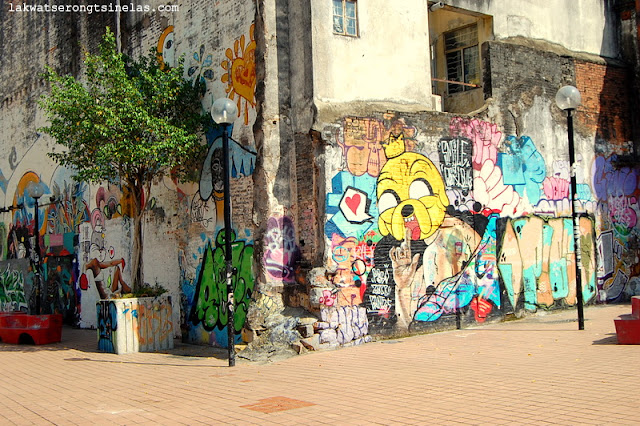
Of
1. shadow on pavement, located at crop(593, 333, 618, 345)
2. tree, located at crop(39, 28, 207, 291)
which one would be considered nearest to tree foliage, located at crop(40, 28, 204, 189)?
tree, located at crop(39, 28, 207, 291)

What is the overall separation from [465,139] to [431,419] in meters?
8.44

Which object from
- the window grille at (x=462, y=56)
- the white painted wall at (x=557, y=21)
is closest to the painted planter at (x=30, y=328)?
the window grille at (x=462, y=56)

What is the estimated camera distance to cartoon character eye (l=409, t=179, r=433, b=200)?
1309 cm

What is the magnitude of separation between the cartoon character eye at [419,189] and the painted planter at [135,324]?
16.7 ft

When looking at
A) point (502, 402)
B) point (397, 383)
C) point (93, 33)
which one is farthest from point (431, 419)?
point (93, 33)

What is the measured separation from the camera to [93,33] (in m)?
18.2

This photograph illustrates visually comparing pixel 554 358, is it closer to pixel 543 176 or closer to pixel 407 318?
pixel 407 318

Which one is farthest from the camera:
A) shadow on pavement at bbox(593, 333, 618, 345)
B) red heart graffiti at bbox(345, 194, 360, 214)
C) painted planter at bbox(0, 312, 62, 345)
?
painted planter at bbox(0, 312, 62, 345)

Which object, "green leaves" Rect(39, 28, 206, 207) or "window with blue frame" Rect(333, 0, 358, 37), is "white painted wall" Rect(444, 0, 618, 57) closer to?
"window with blue frame" Rect(333, 0, 358, 37)

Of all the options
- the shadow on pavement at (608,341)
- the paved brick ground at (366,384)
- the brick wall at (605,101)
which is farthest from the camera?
the brick wall at (605,101)

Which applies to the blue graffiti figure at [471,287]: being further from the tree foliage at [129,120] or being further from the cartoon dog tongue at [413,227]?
the tree foliage at [129,120]

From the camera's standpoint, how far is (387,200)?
1274 centimetres

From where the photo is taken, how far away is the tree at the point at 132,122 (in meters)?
13.1

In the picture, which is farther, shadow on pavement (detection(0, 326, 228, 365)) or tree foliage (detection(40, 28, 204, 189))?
tree foliage (detection(40, 28, 204, 189))
